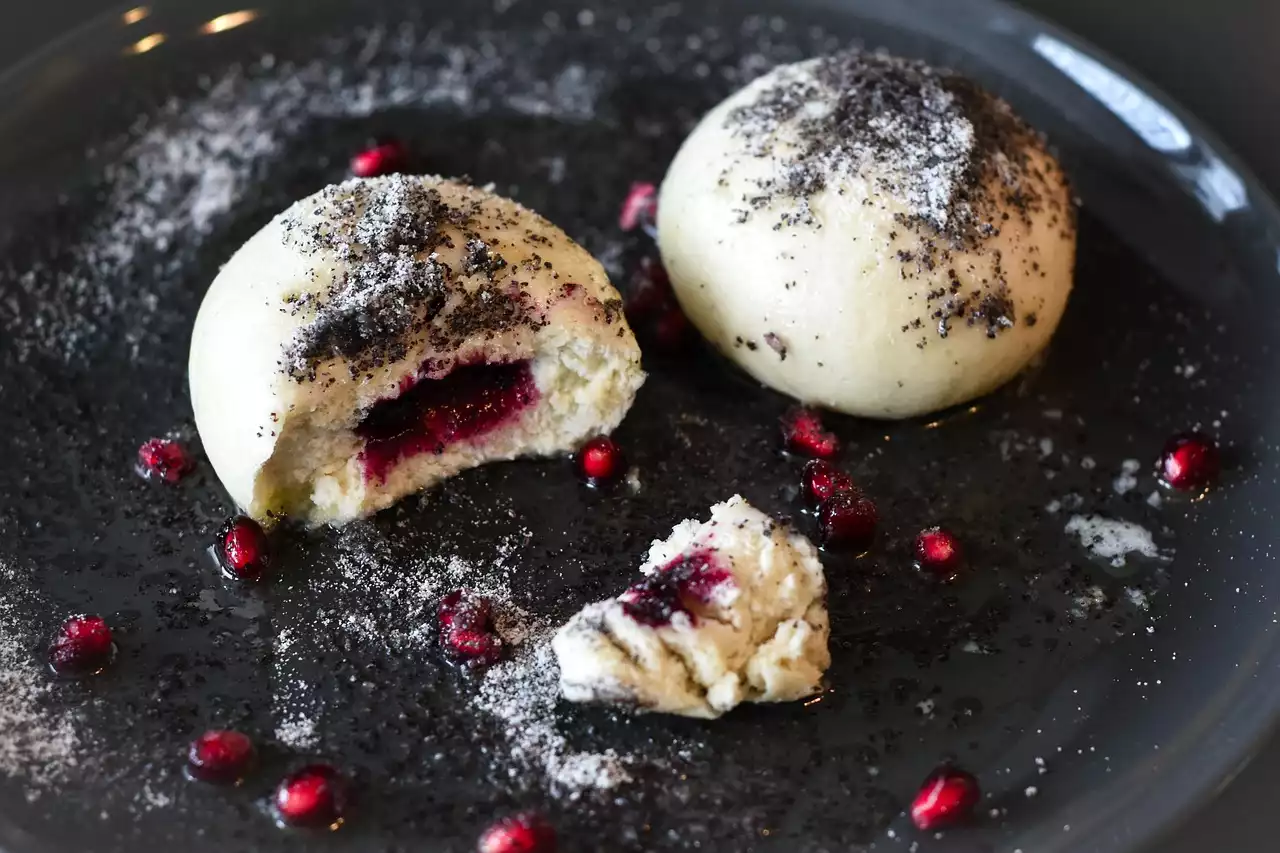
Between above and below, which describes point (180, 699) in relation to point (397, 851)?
above

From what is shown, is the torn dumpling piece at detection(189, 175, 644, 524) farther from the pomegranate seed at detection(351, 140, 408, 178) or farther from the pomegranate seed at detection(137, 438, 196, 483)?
the pomegranate seed at detection(351, 140, 408, 178)

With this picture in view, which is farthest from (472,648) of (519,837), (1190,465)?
(1190,465)

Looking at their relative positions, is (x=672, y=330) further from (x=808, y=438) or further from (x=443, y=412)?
(x=443, y=412)

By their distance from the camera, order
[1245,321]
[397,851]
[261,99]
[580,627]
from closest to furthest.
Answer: [397,851], [580,627], [1245,321], [261,99]

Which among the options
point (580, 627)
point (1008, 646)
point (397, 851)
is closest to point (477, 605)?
point (580, 627)

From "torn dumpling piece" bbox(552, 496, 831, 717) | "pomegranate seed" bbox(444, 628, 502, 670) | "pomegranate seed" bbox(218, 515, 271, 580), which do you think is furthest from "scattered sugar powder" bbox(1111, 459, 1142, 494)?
"pomegranate seed" bbox(218, 515, 271, 580)

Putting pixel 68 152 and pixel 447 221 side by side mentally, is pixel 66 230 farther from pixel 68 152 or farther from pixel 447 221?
pixel 447 221
